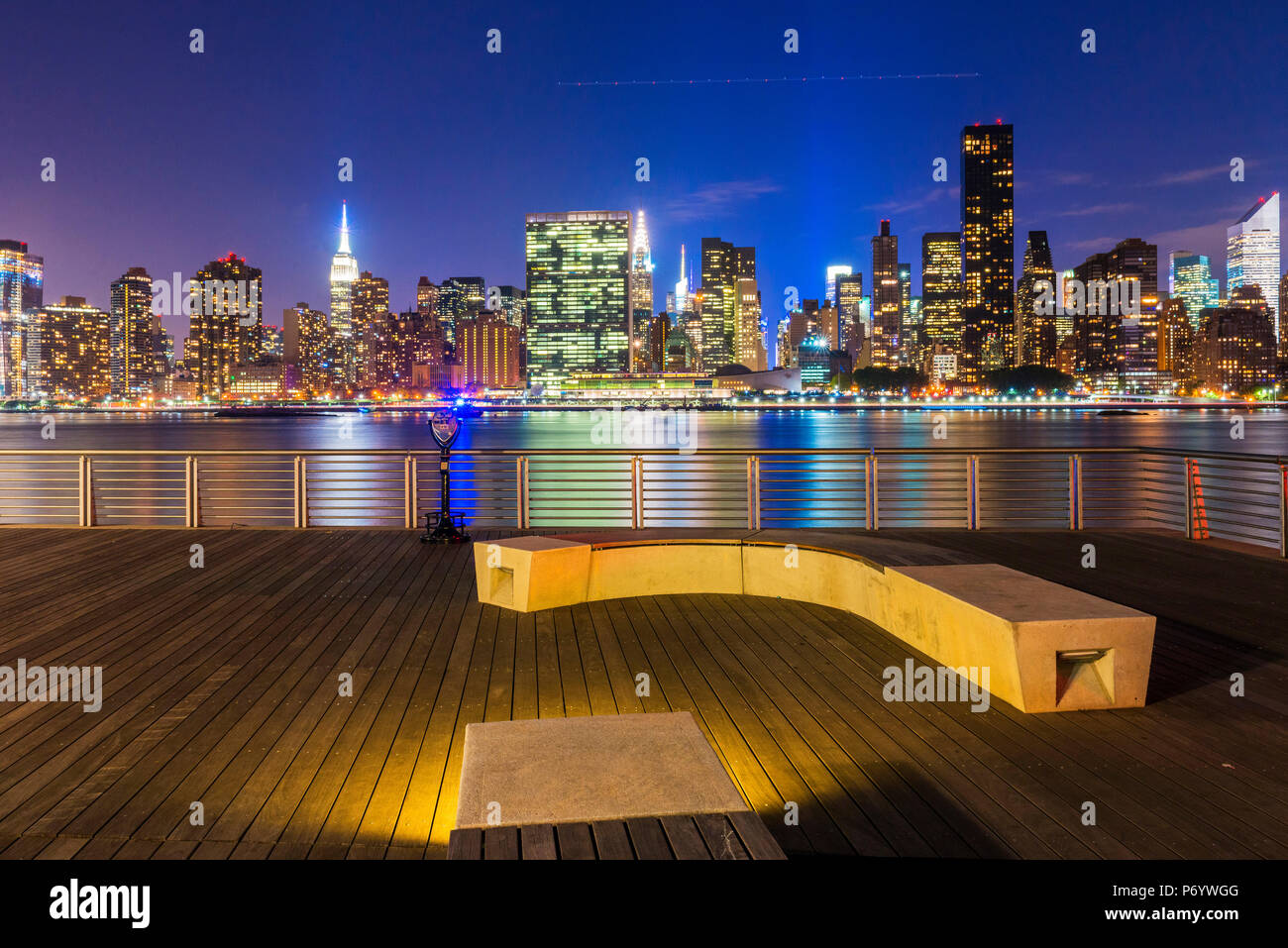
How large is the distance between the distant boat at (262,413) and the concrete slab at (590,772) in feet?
521

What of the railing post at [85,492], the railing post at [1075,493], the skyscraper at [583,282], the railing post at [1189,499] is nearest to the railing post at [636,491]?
the railing post at [1075,493]

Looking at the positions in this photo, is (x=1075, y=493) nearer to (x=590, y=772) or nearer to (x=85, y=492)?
(x=590, y=772)

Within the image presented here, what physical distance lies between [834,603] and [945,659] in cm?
141

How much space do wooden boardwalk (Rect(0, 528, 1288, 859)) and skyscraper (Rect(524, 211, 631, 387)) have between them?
168950mm

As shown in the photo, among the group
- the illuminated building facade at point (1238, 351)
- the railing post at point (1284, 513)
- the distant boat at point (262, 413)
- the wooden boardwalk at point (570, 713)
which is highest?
the illuminated building facade at point (1238, 351)

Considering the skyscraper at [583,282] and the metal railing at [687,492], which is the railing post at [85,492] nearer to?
the metal railing at [687,492]

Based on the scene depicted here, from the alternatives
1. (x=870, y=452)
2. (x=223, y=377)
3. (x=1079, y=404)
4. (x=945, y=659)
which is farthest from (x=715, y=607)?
(x=223, y=377)

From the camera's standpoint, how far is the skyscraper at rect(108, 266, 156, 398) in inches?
6791

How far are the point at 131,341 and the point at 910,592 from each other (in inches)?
7977

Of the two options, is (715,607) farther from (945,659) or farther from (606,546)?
(945,659)

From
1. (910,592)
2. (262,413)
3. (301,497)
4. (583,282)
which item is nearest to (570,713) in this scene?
(910,592)

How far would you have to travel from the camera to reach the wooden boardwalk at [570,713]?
8.89ft

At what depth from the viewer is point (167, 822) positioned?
278 cm

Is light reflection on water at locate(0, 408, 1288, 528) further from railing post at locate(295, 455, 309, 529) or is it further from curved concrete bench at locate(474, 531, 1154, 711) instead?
curved concrete bench at locate(474, 531, 1154, 711)
